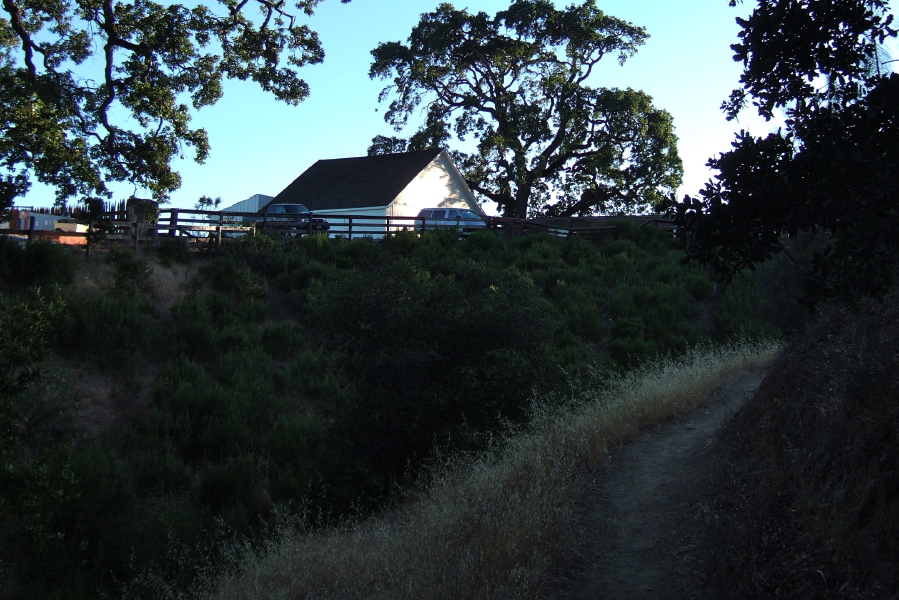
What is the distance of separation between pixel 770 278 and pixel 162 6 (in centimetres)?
1361

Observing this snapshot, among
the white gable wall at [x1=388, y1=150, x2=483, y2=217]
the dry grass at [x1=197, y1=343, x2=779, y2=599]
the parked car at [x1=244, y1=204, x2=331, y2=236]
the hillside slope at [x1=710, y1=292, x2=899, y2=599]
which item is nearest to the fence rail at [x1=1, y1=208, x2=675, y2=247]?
the parked car at [x1=244, y1=204, x2=331, y2=236]

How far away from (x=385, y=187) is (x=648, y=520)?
32449mm

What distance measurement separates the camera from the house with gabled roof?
38.5 metres

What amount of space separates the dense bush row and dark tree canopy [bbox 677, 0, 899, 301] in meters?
7.39

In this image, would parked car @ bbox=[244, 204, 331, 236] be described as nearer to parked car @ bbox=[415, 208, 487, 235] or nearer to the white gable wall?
parked car @ bbox=[415, 208, 487, 235]

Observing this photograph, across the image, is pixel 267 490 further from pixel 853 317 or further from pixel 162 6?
Result: pixel 853 317

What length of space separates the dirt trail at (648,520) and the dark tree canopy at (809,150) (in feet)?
8.92

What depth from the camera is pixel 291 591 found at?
7.40 m

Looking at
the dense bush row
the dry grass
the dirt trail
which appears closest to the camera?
the dirt trail

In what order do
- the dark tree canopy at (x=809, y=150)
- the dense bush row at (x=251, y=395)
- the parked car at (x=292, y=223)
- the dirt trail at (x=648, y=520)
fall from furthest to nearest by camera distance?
the parked car at (x=292, y=223) < the dense bush row at (x=251, y=395) < the dirt trail at (x=648, y=520) < the dark tree canopy at (x=809, y=150)

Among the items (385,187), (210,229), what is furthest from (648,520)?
(385,187)

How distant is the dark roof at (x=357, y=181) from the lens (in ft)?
128

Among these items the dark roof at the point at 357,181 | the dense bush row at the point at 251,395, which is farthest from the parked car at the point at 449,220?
the dense bush row at the point at 251,395

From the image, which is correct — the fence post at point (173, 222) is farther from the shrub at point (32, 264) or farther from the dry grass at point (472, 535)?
the dry grass at point (472, 535)
